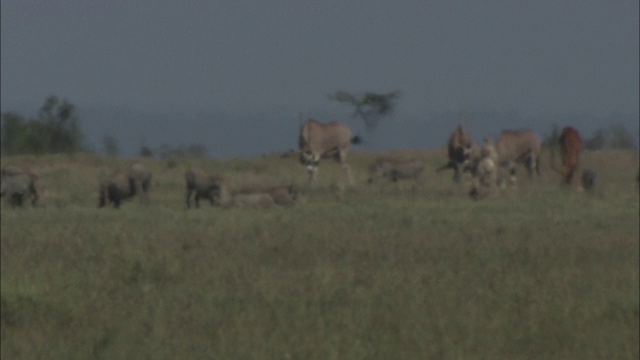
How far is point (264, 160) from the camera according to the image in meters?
43.8

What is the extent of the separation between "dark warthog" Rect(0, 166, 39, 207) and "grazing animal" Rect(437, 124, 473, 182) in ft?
36.8

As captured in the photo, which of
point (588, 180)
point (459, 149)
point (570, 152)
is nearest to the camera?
point (588, 180)

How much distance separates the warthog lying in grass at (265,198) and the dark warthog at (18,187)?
398cm

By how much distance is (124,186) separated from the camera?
1030 inches

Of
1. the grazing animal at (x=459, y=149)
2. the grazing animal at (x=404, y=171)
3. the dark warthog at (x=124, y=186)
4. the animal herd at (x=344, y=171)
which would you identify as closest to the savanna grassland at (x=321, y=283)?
the animal herd at (x=344, y=171)

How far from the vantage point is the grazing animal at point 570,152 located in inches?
1280

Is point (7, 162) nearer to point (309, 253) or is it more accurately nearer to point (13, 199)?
point (13, 199)

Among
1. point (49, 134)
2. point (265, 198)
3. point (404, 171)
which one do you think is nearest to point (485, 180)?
point (265, 198)

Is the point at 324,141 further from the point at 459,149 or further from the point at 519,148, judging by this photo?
the point at 459,149

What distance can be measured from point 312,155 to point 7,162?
9.54 m

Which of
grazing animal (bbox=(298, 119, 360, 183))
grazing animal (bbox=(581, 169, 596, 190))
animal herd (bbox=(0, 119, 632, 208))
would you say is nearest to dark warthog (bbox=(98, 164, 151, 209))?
animal herd (bbox=(0, 119, 632, 208))

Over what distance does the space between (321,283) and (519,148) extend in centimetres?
2759

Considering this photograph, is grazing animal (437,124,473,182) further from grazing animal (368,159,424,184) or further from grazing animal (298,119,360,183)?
grazing animal (298,119,360,183)

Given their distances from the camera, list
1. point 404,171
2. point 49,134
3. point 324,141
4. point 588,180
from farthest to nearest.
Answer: point 49,134, point 324,141, point 404,171, point 588,180
